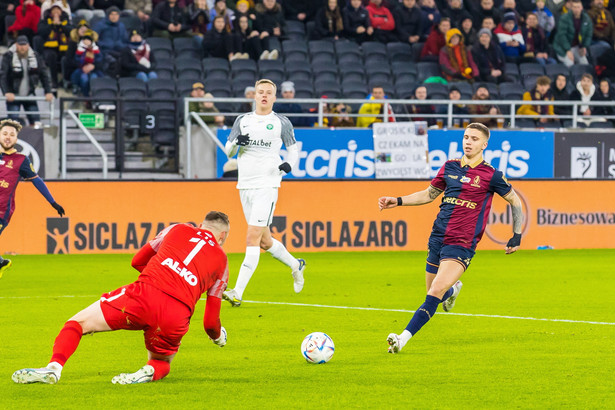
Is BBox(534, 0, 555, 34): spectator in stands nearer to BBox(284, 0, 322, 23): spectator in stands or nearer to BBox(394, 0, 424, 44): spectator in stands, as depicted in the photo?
BBox(394, 0, 424, 44): spectator in stands

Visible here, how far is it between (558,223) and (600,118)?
13.2 feet

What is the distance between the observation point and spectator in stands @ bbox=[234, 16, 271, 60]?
23359mm

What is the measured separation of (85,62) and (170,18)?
8.55 feet

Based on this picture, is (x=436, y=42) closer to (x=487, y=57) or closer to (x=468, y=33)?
(x=468, y=33)

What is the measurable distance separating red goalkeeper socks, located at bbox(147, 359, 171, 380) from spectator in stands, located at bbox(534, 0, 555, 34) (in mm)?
21032

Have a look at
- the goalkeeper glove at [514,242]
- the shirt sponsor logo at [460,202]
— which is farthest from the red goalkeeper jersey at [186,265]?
the goalkeeper glove at [514,242]

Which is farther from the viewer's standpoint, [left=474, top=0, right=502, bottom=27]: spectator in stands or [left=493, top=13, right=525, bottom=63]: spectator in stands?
[left=474, top=0, right=502, bottom=27]: spectator in stands

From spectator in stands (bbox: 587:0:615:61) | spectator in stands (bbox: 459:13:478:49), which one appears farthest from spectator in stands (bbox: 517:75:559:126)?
spectator in stands (bbox: 587:0:615:61)

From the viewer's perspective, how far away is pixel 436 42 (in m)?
24.8

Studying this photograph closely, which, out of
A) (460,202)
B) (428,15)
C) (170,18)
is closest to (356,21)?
(428,15)

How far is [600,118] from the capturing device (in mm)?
23031

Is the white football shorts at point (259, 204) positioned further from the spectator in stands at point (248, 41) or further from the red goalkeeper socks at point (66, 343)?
the spectator in stands at point (248, 41)

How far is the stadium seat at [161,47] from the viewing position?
912 inches

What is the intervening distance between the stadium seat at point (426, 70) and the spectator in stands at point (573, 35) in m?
3.49
